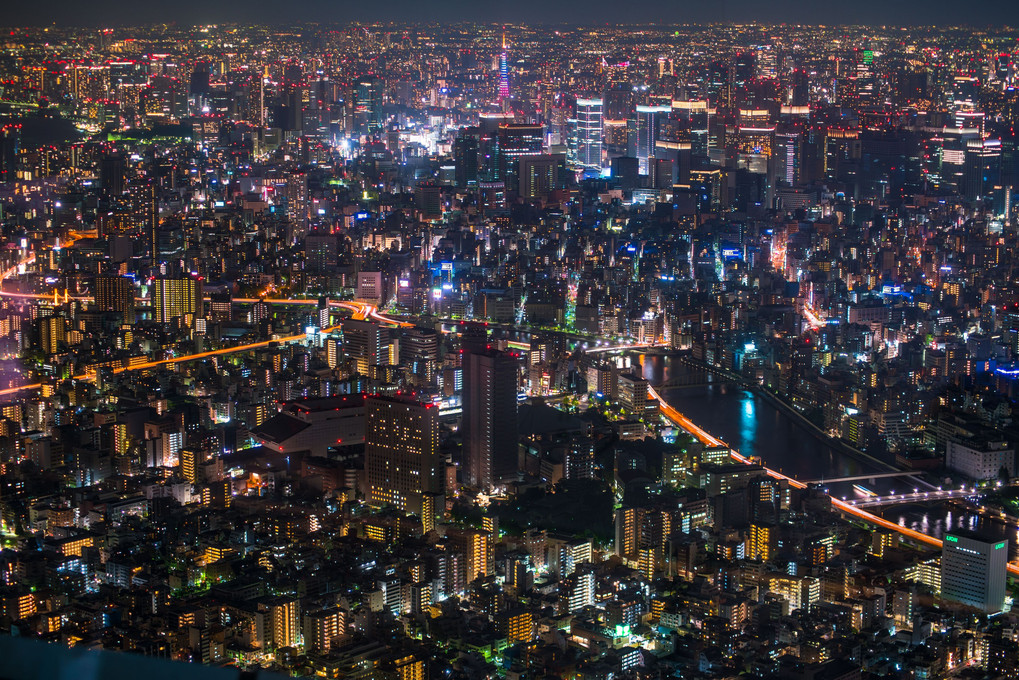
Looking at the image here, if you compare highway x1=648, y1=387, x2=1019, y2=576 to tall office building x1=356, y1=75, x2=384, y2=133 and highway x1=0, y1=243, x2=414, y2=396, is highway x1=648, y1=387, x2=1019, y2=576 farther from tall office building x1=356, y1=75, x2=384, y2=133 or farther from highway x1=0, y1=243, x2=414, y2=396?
tall office building x1=356, y1=75, x2=384, y2=133

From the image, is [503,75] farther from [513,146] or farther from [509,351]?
[509,351]

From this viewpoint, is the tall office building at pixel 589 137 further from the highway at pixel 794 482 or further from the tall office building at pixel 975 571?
the tall office building at pixel 975 571

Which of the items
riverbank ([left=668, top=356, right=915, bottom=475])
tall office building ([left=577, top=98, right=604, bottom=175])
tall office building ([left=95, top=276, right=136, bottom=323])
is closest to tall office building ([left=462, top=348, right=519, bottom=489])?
riverbank ([left=668, top=356, right=915, bottom=475])

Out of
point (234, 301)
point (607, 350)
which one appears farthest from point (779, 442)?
point (234, 301)

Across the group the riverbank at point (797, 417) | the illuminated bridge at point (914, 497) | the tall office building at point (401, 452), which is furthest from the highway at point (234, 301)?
the illuminated bridge at point (914, 497)

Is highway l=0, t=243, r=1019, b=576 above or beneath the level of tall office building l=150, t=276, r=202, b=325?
beneath

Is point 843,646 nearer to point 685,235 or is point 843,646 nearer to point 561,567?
point 561,567

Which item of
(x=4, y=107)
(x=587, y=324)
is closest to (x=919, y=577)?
(x=587, y=324)
